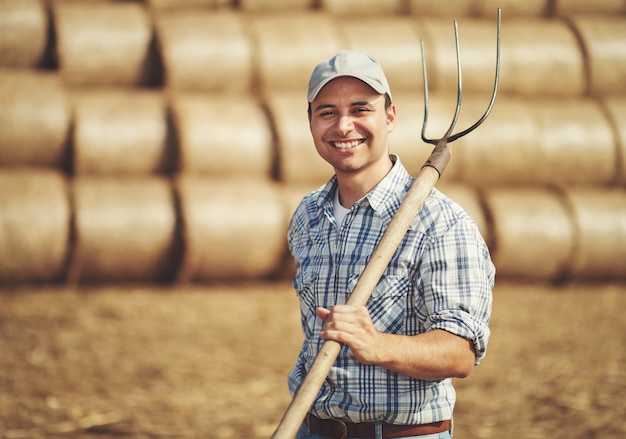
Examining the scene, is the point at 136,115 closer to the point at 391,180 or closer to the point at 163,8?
the point at 163,8

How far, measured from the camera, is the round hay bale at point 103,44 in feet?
23.6

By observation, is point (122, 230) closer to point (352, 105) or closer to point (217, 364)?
point (217, 364)

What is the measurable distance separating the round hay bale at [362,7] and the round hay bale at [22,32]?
2.49 m

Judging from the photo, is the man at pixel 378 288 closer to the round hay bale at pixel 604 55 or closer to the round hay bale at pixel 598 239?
the round hay bale at pixel 598 239

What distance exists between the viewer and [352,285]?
88.3 inches

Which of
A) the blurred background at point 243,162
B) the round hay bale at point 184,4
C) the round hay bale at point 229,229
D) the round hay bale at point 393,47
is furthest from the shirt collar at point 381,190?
the round hay bale at point 184,4

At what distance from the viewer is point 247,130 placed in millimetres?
7281

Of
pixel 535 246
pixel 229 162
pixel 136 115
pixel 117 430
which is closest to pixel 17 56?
pixel 136 115

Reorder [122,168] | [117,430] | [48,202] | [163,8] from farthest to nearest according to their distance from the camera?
1. [163,8]
2. [122,168]
3. [48,202]
4. [117,430]

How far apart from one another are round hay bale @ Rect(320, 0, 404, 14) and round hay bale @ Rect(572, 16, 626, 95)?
170cm

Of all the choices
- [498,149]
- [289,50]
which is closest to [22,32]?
[289,50]

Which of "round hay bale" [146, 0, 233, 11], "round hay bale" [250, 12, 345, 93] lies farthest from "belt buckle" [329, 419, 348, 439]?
"round hay bale" [146, 0, 233, 11]

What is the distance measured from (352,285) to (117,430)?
8.04 feet

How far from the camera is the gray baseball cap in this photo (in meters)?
2.23
